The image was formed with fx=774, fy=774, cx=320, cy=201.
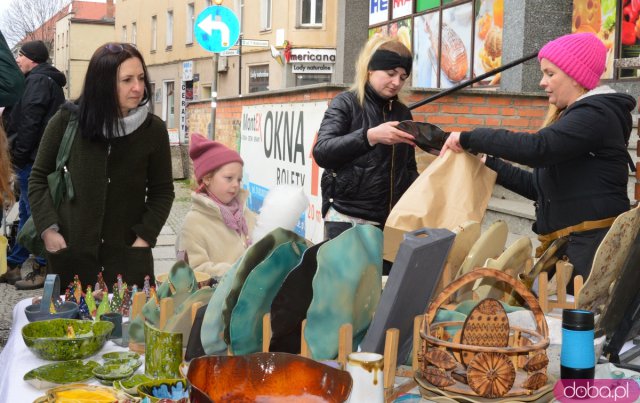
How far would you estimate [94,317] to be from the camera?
8.17ft

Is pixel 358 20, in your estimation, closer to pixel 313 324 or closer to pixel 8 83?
pixel 8 83

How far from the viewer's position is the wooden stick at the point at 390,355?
1.68 metres

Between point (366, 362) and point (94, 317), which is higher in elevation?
point (366, 362)

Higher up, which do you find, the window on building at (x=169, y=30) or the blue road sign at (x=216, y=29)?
the window on building at (x=169, y=30)

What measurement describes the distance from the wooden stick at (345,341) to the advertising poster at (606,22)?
7847 millimetres

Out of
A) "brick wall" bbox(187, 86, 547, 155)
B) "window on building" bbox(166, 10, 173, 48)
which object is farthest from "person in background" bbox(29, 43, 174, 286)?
"window on building" bbox(166, 10, 173, 48)

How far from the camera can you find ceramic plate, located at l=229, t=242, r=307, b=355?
73.6 inches

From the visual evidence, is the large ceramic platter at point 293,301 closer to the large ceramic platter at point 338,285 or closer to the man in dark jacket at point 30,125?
the large ceramic platter at point 338,285

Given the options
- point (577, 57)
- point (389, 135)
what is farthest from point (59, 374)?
point (577, 57)

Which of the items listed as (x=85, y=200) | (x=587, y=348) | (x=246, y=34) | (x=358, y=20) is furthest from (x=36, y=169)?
(x=246, y=34)

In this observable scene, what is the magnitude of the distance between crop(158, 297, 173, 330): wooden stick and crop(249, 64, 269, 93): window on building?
2459cm

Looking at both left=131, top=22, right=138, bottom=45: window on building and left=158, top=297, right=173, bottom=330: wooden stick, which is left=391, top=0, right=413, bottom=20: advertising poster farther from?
left=131, top=22, right=138, bottom=45: window on building

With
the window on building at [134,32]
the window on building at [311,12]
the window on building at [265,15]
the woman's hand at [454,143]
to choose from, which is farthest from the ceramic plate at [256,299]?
the window on building at [134,32]

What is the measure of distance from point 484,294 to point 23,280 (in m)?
5.30
